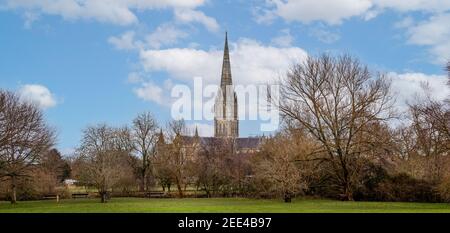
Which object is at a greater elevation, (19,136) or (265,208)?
(19,136)

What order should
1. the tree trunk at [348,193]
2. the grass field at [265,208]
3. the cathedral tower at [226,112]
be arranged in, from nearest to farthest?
1. the grass field at [265,208]
2. the tree trunk at [348,193]
3. the cathedral tower at [226,112]

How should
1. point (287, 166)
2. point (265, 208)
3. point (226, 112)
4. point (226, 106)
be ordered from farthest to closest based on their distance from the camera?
1. point (226, 106)
2. point (226, 112)
3. point (287, 166)
4. point (265, 208)

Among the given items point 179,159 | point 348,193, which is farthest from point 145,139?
point 348,193

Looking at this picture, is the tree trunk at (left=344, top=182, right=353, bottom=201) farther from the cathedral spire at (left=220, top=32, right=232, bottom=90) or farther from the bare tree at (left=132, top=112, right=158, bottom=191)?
the cathedral spire at (left=220, top=32, right=232, bottom=90)

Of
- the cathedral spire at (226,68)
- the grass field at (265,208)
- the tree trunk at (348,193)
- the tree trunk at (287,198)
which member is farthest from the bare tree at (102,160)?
the cathedral spire at (226,68)

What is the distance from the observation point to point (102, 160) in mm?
51656

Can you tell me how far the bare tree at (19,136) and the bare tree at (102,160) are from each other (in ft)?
18.5

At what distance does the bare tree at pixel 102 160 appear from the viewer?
163ft

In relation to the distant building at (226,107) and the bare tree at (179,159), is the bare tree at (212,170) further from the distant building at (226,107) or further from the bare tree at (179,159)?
the distant building at (226,107)

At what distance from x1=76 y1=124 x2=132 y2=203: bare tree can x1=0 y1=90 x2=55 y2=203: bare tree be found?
5638 mm

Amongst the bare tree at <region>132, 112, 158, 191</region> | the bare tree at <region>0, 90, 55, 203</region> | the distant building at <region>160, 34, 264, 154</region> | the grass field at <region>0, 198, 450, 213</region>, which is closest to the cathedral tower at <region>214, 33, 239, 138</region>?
the distant building at <region>160, 34, 264, 154</region>

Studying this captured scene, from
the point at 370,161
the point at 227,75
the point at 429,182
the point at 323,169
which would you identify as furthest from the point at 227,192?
the point at 227,75

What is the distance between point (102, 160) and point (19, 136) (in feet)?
36.3

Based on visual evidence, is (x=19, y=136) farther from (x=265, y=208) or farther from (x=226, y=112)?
(x=226, y=112)
